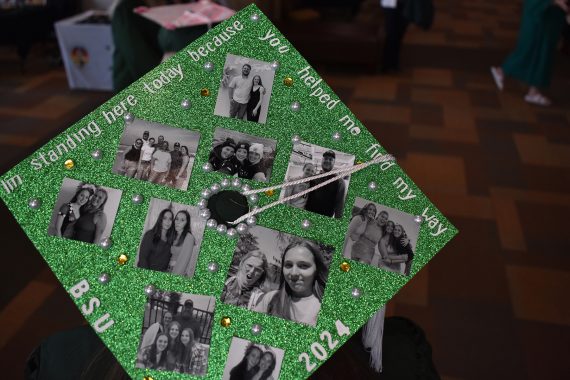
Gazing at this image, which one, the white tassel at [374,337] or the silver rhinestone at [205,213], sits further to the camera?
the white tassel at [374,337]

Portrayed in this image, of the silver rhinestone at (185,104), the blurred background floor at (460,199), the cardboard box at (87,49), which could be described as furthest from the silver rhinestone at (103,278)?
the cardboard box at (87,49)

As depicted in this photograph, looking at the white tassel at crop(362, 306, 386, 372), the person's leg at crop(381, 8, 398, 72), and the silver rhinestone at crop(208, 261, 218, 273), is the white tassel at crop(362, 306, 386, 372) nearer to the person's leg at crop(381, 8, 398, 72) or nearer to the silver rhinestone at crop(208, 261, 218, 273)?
the silver rhinestone at crop(208, 261, 218, 273)

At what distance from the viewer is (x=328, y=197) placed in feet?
2.49

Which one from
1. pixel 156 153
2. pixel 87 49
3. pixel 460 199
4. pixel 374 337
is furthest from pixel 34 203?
pixel 87 49

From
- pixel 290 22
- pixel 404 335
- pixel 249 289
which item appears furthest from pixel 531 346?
pixel 290 22

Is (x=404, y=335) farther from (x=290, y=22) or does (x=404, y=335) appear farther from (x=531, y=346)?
(x=290, y=22)

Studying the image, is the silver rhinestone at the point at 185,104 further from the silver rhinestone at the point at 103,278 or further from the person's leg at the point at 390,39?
the person's leg at the point at 390,39

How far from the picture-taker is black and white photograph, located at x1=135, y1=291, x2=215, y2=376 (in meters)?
0.74

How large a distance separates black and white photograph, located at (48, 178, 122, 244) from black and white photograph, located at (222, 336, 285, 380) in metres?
0.24

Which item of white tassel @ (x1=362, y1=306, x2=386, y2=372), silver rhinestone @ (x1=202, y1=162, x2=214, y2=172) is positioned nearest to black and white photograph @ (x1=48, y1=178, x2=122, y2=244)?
silver rhinestone @ (x1=202, y1=162, x2=214, y2=172)

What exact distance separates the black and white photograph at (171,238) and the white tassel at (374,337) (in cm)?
37

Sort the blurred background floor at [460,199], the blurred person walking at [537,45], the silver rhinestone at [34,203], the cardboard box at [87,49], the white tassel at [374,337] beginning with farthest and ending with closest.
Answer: the cardboard box at [87,49], the blurred person walking at [537,45], the blurred background floor at [460,199], the white tassel at [374,337], the silver rhinestone at [34,203]

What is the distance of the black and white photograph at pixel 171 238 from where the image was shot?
74 centimetres

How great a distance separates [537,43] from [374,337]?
4625 millimetres
